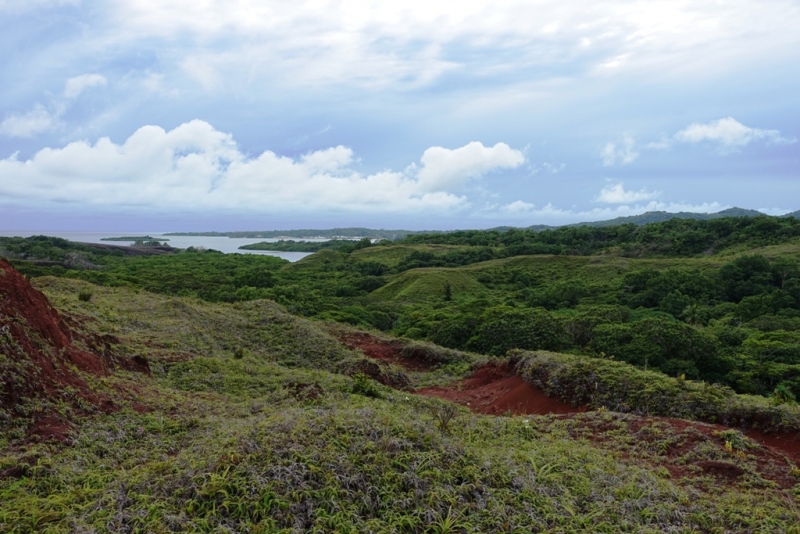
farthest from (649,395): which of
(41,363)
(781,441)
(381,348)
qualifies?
(41,363)

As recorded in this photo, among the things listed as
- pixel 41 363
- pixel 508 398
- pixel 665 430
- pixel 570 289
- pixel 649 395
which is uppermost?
pixel 41 363

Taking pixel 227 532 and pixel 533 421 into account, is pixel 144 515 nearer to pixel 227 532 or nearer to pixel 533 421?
pixel 227 532

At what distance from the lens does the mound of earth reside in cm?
646

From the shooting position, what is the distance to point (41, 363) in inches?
290

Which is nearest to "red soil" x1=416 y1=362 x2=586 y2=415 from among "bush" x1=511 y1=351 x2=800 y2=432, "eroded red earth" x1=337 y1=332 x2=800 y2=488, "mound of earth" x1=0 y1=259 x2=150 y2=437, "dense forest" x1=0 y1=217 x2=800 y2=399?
"eroded red earth" x1=337 y1=332 x2=800 y2=488

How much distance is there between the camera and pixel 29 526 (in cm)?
423

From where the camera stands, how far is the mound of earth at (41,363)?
21.2ft

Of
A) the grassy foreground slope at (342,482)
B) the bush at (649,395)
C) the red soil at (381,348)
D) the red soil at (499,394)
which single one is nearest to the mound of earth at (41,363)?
the grassy foreground slope at (342,482)

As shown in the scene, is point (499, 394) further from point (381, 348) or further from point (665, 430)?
point (381, 348)

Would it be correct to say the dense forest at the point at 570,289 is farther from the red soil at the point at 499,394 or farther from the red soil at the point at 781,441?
the red soil at the point at 499,394

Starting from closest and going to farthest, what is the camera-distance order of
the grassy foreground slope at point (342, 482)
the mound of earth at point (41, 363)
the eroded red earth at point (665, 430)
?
the grassy foreground slope at point (342, 482) < the mound of earth at point (41, 363) < the eroded red earth at point (665, 430)

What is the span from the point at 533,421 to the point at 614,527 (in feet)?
14.2

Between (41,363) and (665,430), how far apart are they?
361 inches

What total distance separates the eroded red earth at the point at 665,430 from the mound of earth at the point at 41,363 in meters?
7.23
